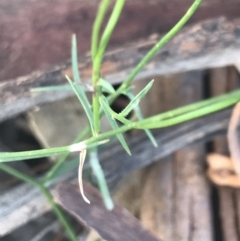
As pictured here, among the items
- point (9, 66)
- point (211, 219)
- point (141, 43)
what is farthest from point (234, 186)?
point (9, 66)

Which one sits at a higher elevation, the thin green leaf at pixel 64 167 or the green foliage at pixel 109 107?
the green foliage at pixel 109 107

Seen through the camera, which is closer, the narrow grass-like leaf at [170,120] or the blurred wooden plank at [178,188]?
the narrow grass-like leaf at [170,120]

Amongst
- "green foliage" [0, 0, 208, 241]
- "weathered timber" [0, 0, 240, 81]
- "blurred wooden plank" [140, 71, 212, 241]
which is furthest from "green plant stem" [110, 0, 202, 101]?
"blurred wooden plank" [140, 71, 212, 241]

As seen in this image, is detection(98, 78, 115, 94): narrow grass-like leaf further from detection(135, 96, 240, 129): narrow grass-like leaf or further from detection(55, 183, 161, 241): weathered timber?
detection(55, 183, 161, 241): weathered timber

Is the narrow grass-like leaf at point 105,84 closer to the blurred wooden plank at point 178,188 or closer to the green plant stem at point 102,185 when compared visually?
the green plant stem at point 102,185

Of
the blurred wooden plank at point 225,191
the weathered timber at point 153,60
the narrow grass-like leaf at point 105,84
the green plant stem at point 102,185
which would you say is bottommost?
the blurred wooden plank at point 225,191

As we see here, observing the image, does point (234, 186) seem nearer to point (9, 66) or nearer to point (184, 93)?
point (184, 93)

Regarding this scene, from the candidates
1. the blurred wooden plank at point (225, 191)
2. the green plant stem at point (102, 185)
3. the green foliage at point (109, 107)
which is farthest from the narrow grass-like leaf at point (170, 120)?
the blurred wooden plank at point (225, 191)

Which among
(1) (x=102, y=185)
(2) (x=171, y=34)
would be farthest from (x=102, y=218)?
(2) (x=171, y=34)
